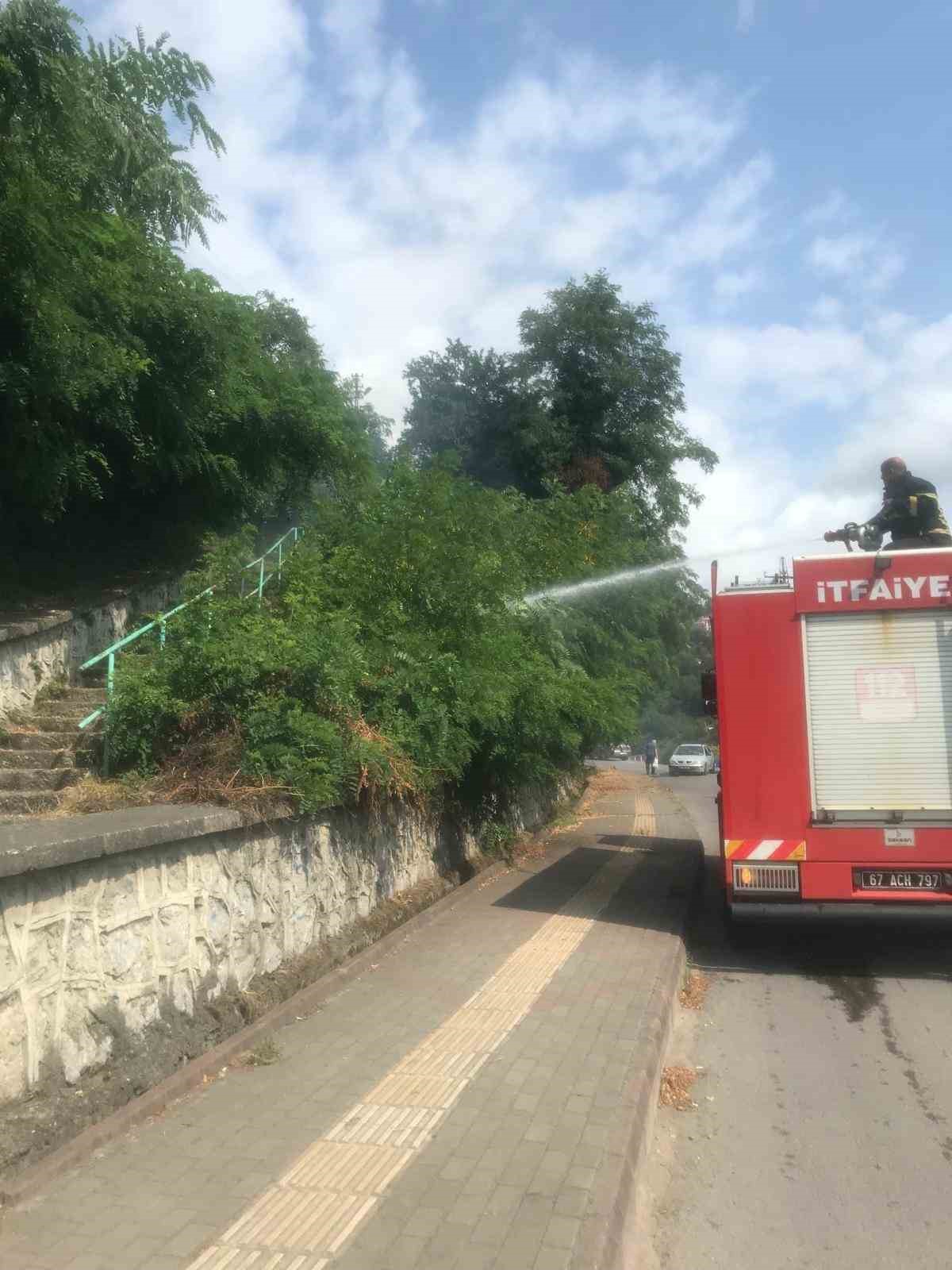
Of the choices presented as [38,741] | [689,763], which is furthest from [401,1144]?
[689,763]

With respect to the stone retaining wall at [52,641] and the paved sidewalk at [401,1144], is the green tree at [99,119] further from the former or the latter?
the paved sidewalk at [401,1144]

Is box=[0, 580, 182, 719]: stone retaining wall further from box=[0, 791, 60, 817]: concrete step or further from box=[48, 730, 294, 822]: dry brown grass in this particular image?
box=[48, 730, 294, 822]: dry brown grass

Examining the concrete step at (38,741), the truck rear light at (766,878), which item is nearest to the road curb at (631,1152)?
the truck rear light at (766,878)

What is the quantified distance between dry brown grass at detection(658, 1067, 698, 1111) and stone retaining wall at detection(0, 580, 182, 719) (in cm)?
607

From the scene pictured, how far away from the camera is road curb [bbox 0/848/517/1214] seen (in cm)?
408

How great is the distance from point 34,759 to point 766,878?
573 cm

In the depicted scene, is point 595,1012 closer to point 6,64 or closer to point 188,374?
point 6,64

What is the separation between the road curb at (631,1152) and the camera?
3.75 meters

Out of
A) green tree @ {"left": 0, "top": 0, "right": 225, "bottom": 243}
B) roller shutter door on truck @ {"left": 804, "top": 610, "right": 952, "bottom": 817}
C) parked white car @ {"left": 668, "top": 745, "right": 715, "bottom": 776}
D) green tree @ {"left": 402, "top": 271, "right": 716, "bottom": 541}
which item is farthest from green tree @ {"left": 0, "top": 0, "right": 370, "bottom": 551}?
parked white car @ {"left": 668, "top": 745, "right": 715, "bottom": 776}

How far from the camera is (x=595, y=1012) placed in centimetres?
662

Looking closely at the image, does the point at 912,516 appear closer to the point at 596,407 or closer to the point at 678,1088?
the point at 678,1088

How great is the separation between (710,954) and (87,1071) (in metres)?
→ 6.14

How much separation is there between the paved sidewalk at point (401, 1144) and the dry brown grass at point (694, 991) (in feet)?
1.43

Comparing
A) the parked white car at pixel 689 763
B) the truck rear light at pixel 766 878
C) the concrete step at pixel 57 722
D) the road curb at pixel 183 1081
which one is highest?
the concrete step at pixel 57 722
